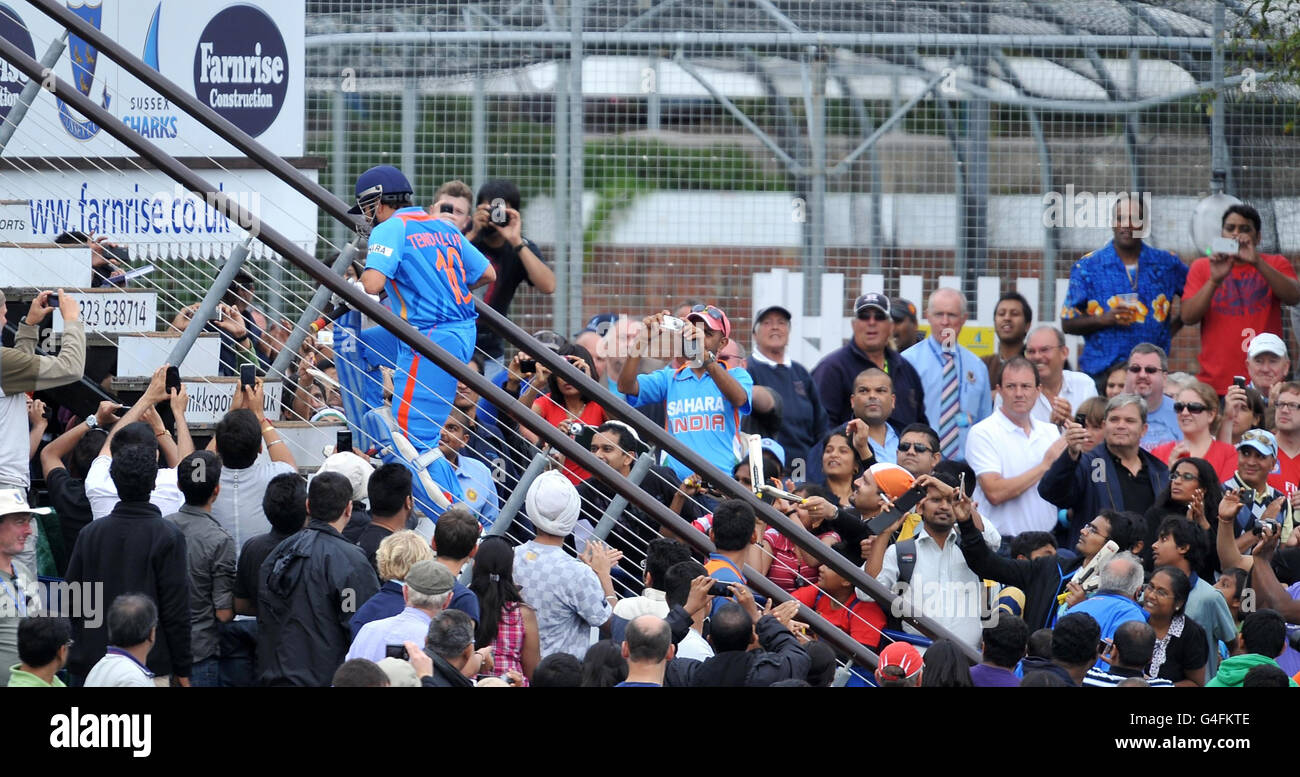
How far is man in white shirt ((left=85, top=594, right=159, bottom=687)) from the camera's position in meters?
6.52

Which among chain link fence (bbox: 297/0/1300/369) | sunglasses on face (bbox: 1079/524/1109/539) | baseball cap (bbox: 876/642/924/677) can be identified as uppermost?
chain link fence (bbox: 297/0/1300/369)

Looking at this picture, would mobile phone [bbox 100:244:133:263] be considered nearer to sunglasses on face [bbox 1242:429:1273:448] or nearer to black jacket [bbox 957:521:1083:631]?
black jacket [bbox 957:521:1083:631]

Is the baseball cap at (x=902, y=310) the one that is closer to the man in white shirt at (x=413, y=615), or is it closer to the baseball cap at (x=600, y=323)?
the baseball cap at (x=600, y=323)

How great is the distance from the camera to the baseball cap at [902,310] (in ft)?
40.6

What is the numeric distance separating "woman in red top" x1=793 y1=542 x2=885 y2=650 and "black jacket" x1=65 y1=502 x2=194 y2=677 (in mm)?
3016

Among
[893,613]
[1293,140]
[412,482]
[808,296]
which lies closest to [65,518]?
[412,482]

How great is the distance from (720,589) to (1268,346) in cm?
578

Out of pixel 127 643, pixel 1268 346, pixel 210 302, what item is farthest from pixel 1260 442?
pixel 127 643

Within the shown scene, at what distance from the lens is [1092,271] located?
41.2ft

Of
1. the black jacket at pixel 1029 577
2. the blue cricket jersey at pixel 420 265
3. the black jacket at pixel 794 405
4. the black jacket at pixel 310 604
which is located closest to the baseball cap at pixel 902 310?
the black jacket at pixel 794 405

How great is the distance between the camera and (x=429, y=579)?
6.85 metres

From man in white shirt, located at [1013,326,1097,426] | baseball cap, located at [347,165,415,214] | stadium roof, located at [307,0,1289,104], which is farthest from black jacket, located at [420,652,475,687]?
stadium roof, located at [307,0,1289,104]

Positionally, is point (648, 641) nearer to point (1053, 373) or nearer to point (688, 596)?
point (688, 596)
